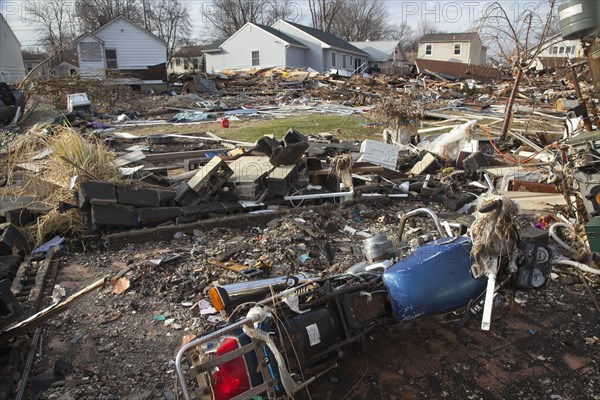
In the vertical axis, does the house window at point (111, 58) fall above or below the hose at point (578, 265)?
above

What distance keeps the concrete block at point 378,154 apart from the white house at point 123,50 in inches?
972

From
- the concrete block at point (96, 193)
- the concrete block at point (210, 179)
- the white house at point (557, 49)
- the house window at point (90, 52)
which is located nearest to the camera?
the concrete block at point (96, 193)

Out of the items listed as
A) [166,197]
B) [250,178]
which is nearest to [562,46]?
[250,178]

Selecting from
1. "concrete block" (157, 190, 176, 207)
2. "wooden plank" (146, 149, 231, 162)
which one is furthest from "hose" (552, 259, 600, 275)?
"wooden plank" (146, 149, 231, 162)

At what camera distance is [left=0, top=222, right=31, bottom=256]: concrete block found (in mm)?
4551

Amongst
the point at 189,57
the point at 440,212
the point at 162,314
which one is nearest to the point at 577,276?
the point at 440,212

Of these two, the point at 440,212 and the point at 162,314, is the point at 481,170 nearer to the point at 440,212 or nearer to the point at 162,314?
the point at 440,212

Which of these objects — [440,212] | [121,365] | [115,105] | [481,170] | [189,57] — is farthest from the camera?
[189,57]

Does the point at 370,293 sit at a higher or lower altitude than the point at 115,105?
lower

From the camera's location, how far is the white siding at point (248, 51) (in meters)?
35.4

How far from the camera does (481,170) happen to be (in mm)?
7512

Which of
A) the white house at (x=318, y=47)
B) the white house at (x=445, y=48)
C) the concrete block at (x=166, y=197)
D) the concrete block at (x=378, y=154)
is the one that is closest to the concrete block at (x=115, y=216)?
the concrete block at (x=166, y=197)

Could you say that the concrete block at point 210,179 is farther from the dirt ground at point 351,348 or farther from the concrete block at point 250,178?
the dirt ground at point 351,348

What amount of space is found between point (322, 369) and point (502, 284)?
1300mm
